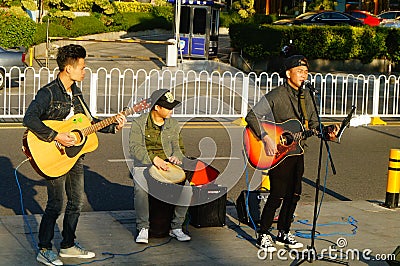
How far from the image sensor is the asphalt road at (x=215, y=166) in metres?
9.50

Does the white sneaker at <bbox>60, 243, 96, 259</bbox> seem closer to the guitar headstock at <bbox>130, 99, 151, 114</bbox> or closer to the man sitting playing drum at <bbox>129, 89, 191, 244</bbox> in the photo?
the man sitting playing drum at <bbox>129, 89, 191, 244</bbox>

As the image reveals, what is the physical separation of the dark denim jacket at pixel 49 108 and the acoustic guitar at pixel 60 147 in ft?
0.21

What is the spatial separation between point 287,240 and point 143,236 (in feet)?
4.45

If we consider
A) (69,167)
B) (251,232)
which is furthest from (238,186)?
(69,167)

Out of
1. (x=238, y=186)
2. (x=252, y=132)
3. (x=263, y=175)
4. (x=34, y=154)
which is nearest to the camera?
(x=34, y=154)

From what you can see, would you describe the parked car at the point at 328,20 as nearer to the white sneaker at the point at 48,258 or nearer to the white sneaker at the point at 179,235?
the white sneaker at the point at 179,235

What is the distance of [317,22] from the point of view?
35656 millimetres

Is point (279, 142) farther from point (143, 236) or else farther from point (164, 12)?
point (164, 12)

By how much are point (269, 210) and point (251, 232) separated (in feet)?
2.34

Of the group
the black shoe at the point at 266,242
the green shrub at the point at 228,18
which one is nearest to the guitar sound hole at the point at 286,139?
the black shoe at the point at 266,242

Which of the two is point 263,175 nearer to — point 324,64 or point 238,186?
point 238,186

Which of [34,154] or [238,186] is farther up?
[34,154]

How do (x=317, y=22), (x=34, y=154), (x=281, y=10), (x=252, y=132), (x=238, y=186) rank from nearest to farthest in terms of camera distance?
(x=34, y=154)
(x=252, y=132)
(x=238, y=186)
(x=317, y=22)
(x=281, y=10)

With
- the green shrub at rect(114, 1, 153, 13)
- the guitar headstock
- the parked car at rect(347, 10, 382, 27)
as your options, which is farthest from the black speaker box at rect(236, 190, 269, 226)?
the green shrub at rect(114, 1, 153, 13)
